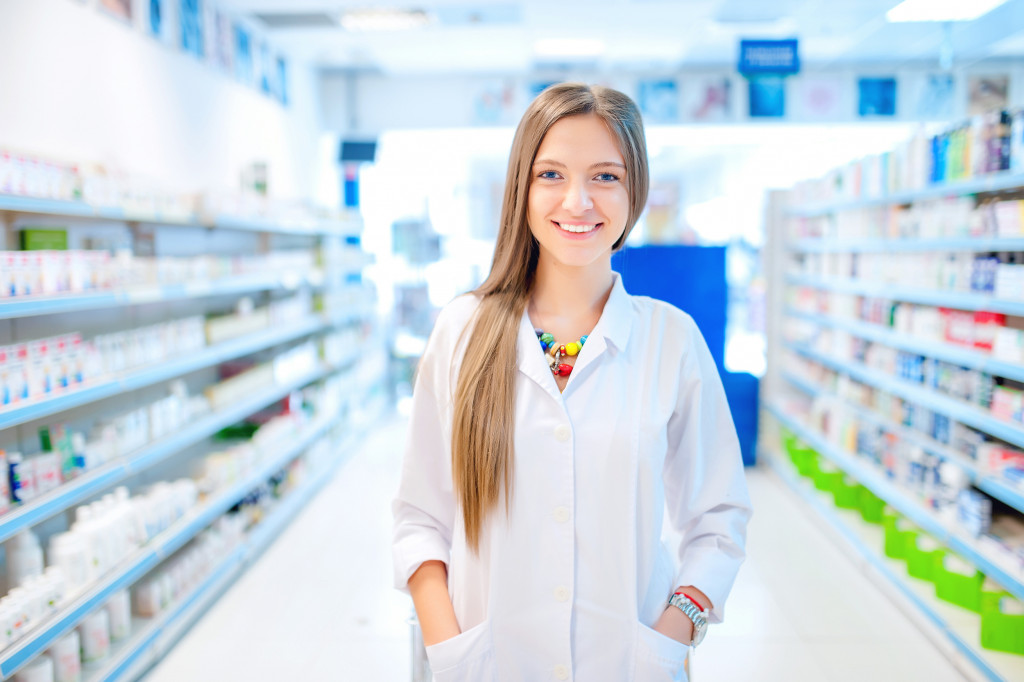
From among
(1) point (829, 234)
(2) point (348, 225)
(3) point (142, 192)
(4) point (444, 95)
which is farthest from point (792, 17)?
(3) point (142, 192)

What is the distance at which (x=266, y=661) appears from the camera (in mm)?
3338

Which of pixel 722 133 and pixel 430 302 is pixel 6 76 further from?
pixel 722 133

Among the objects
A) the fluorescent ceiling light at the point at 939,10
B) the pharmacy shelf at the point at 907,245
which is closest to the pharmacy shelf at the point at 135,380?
the pharmacy shelf at the point at 907,245

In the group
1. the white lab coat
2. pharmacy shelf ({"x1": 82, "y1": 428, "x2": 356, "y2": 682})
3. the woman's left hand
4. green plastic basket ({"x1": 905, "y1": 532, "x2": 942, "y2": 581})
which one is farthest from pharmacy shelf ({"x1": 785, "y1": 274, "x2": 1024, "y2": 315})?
pharmacy shelf ({"x1": 82, "y1": 428, "x2": 356, "y2": 682})

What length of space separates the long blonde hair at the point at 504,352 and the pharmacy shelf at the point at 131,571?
182 centimetres

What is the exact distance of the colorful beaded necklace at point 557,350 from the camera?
152 centimetres

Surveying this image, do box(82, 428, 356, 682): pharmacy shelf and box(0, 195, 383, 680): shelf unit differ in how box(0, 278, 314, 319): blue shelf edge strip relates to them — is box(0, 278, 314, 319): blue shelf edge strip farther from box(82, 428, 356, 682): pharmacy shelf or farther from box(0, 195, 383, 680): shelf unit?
box(82, 428, 356, 682): pharmacy shelf

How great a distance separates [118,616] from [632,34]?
226 inches

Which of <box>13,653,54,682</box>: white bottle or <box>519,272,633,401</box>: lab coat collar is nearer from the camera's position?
<box>519,272,633,401</box>: lab coat collar

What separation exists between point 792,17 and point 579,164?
5.75 m

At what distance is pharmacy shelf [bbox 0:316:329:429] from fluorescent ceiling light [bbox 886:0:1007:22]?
5188 mm

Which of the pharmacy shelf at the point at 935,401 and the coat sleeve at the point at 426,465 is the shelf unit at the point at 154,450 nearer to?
the coat sleeve at the point at 426,465

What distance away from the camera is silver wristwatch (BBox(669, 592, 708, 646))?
147 centimetres

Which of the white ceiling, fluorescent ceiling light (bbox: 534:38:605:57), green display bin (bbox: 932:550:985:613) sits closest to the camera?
green display bin (bbox: 932:550:985:613)
